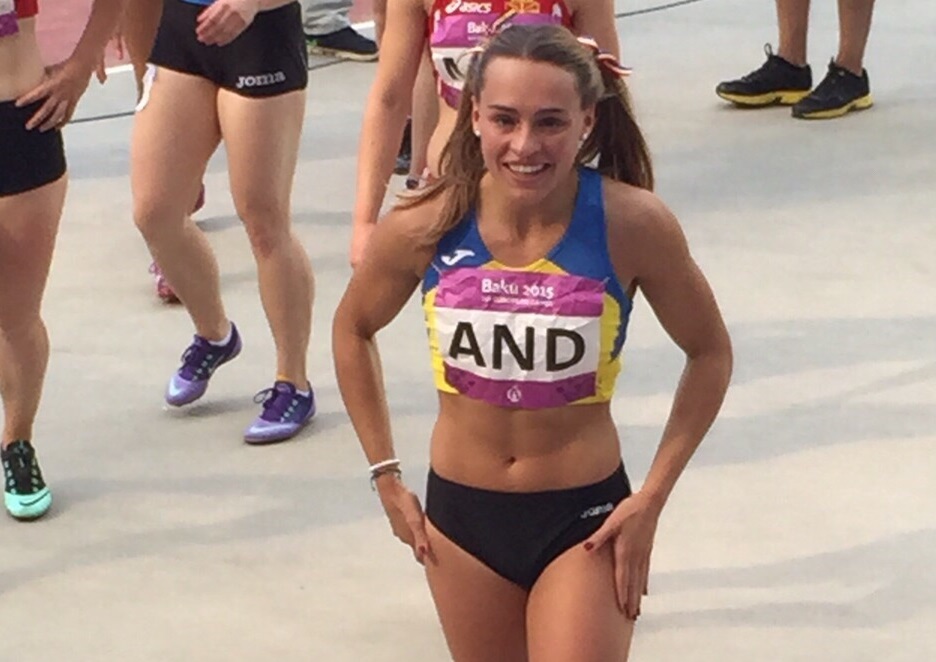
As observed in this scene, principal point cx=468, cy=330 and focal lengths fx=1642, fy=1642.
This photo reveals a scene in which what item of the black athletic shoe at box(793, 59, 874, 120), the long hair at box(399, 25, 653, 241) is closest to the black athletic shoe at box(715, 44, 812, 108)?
the black athletic shoe at box(793, 59, 874, 120)

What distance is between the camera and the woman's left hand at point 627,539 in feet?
7.29

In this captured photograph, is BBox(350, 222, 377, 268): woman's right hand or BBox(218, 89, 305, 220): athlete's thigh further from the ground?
BBox(350, 222, 377, 268): woman's right hand

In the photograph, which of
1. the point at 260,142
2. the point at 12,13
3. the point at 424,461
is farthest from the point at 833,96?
the point at 12,13

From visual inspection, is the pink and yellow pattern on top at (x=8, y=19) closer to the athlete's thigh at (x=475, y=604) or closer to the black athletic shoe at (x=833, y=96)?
the athlete's thigh at (x=475, y=604)

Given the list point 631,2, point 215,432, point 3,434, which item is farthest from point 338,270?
point 631,2

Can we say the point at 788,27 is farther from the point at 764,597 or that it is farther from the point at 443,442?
the point at 443,442

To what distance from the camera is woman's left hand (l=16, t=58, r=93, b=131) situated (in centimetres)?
323

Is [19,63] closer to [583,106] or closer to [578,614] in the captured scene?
[583,106]

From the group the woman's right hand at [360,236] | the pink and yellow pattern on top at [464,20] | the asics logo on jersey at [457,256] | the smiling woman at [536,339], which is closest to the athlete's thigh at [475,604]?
the smiling woman at [536,339]

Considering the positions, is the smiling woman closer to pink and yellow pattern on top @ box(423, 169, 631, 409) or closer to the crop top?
pink and yellow pattern on top @ box(423, 169, 631, 409)

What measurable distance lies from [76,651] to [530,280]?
1406 millimetres

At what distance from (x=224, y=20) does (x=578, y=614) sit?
6.03ft

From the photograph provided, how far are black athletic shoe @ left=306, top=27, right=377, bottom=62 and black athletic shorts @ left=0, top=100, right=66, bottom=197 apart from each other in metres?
4.93

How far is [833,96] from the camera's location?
6809 millimetres
